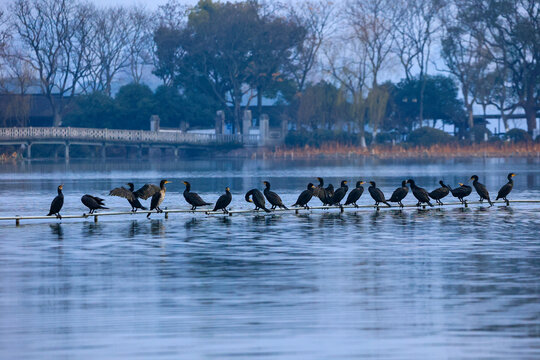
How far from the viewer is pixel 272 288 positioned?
1594cm

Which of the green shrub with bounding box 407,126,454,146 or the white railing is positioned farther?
the green shrub with bounding box 407,126,454,146

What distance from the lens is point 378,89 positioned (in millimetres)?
96250

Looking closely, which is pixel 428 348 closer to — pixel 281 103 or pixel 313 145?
pixel 313 145

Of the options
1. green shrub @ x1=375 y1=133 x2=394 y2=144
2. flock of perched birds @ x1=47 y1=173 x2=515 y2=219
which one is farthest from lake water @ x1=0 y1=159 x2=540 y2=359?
green shrub @ x1=375 y1=133 x2=394 y2=144

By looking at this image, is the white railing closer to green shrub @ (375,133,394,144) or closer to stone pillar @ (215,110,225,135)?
stone pillar @ (215,110,225,135)

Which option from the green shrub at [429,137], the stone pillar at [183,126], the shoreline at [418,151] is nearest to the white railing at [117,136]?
the stone pillar at [183,126]

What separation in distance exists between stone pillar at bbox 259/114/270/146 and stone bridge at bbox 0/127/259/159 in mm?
590

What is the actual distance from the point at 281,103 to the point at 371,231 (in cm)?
8435

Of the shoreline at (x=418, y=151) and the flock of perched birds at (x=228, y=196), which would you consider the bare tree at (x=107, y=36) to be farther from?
the flock of perched birds at (x=228, y=196)

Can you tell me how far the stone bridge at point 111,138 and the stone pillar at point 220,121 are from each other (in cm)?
191

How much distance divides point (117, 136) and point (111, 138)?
2.75ft

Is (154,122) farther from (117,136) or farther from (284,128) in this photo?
(284,128)

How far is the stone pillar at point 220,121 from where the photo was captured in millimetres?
103625

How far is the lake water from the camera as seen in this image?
39.3 feet
